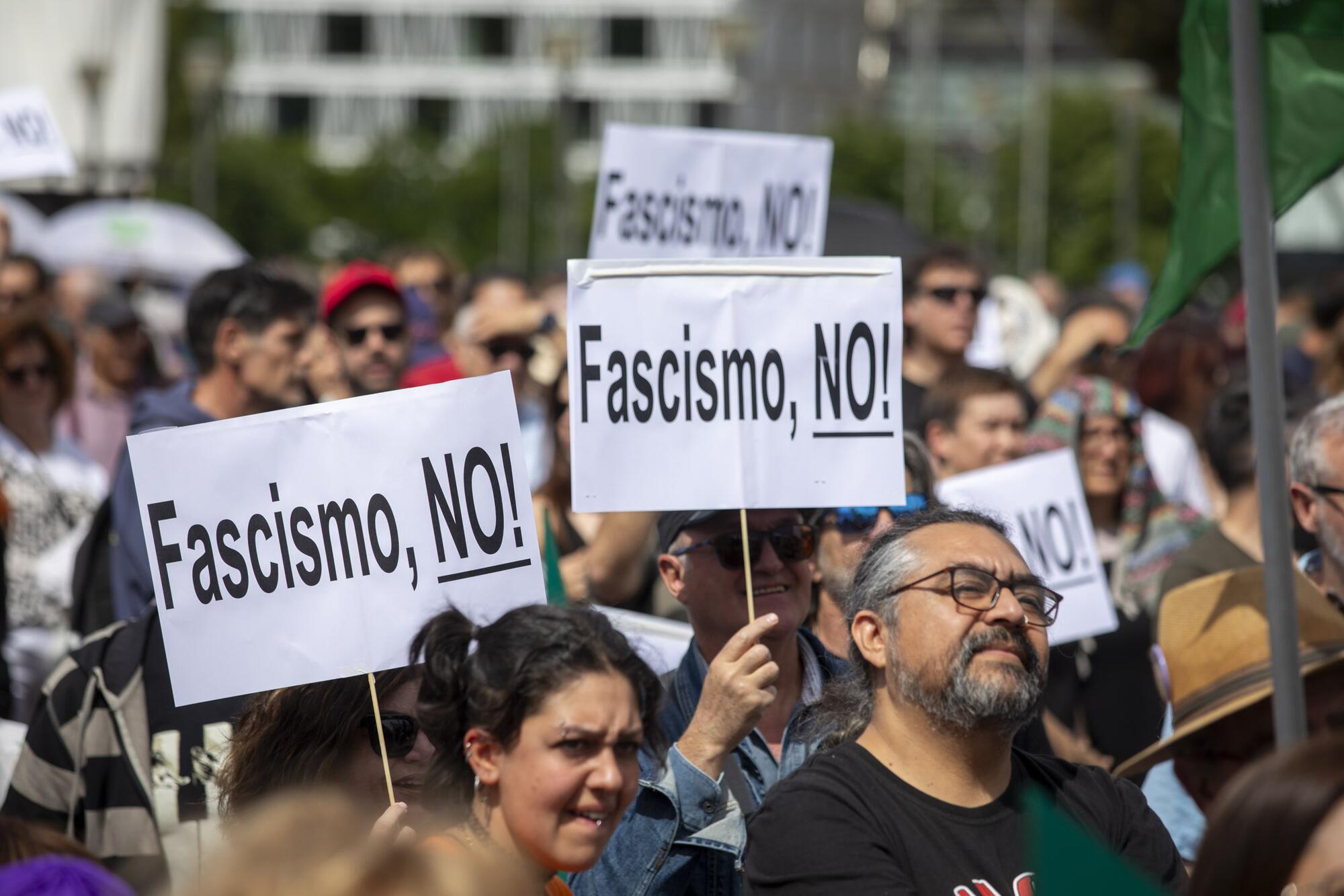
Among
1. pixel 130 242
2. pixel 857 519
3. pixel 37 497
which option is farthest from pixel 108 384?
pixel 130 242

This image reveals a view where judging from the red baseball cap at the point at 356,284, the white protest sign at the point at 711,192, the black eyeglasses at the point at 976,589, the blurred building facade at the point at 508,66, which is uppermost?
the blurred building facade at the point at 508,66

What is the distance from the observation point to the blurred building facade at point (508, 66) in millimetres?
78562

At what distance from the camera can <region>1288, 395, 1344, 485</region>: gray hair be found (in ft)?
14.5

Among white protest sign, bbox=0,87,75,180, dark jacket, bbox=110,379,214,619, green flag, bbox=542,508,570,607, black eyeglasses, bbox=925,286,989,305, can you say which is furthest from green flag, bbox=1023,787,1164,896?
white protest sign, bbox=0,87,75,180

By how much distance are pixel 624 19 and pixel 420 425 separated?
257ft

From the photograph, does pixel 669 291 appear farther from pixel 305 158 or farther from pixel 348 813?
pixel 305 158

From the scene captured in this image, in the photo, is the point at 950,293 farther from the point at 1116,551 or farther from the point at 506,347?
the point at 506,347

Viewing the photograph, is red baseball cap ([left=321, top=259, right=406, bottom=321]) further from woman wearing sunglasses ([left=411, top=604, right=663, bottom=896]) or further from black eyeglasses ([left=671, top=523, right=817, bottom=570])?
woman wearing sunglasses ([left=411, top=604, right=663, bottom=896])

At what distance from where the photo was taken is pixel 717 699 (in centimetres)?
343

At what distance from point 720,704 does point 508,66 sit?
263 feet

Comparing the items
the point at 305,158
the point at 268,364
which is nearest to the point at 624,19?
the point at 305,158

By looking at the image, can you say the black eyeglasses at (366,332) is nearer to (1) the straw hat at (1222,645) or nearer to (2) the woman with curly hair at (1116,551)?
(2) the woman with curly hair at (1116,551)

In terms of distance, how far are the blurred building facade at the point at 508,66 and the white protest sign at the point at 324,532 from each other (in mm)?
72033

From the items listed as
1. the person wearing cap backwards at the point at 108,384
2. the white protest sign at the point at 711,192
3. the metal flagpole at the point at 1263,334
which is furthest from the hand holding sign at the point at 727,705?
the person wearing cap backwards at the point at 108,384
